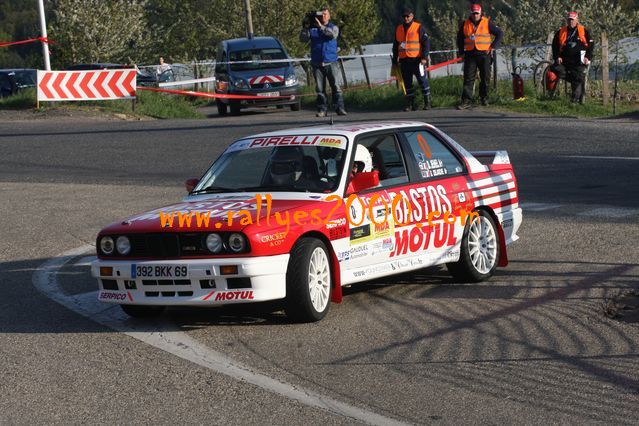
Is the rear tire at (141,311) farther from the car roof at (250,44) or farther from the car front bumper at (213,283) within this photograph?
the car roof at (250,44)

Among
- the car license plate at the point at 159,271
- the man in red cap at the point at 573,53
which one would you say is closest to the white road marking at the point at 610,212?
the car license plate at the point at 159,271

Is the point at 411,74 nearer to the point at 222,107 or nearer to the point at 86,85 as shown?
the point at 86,85

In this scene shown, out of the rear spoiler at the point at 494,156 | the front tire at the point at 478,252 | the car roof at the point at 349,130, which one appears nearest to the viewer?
the car roof at the point at 349,130

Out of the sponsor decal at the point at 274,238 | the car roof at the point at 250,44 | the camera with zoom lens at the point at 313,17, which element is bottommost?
the sponsor decal at the point at 274,238

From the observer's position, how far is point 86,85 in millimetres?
29734

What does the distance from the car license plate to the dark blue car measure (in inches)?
925

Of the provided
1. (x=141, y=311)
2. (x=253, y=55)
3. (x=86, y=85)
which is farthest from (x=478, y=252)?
(x=253, y=55)

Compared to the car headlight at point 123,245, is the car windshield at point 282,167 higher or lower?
higher

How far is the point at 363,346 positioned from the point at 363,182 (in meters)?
1.67

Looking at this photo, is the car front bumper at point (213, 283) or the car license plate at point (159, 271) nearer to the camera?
the car front bumper at point (213, 283)

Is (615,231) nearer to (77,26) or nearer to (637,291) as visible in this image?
(637,291)

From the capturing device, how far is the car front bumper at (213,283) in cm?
833

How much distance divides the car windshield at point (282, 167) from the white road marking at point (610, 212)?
15.3 feet

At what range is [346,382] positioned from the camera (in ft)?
23.3
